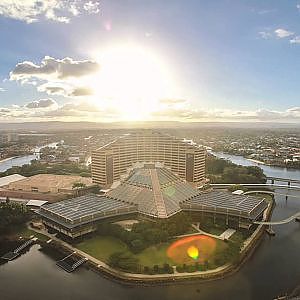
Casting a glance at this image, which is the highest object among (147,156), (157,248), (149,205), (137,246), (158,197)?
(147,156)

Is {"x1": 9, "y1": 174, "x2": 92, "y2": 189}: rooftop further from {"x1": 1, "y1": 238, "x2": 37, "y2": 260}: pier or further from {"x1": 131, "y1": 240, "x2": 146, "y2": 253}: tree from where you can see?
{"x1": 131, "y1": 240, "x2": 146, "y2": 253}: tree

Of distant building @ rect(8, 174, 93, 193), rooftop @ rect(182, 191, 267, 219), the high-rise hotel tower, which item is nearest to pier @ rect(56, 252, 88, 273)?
rooftop @ rect(182, 191, 267, 219)

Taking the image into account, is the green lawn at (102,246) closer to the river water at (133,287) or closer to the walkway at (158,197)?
the river water at (133,287)

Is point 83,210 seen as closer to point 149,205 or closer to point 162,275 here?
point 149,205

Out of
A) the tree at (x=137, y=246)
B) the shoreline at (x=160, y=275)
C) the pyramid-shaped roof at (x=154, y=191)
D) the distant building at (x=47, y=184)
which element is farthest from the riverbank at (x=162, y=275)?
the distant building at (x=47, y=184)

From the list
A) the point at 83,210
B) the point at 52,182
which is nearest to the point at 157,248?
the point at 83,210

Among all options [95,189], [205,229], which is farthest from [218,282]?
[95,189]
